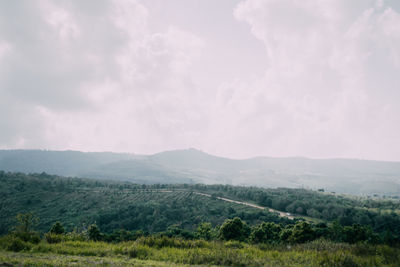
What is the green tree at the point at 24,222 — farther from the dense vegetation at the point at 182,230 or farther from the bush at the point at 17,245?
the bush at the point at 17,245

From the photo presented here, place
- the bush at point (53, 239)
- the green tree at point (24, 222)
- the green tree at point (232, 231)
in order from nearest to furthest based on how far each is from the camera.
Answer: the bush at point (53, 239)
the green tree at point (24, 222)
the green tree at point (232, 231)

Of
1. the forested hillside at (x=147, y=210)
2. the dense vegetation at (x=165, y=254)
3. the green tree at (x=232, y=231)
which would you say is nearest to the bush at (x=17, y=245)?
the dense vegetation at (x=165, y=254)

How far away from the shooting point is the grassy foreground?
10469 mm

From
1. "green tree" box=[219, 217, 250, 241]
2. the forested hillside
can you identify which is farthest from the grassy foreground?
the forested hillside

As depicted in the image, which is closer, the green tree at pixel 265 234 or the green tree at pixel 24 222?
the green tree at pixel 24 222

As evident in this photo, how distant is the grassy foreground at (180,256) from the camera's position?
1047 cm

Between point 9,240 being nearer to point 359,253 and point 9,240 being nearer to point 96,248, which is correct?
point 96,248

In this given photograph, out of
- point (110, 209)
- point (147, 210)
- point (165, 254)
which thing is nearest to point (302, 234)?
point (165, 254)

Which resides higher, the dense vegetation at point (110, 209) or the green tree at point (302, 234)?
the green tree at point (302, 234)

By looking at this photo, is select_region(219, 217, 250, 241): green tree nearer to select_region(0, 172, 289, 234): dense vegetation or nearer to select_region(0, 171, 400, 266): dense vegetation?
select_region(0, 171, 400, 266): dense vegetation

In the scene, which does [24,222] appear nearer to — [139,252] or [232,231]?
[139,252]

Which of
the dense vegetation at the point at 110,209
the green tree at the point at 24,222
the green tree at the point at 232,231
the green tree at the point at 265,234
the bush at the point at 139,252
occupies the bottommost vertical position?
the dense vegetation at the point at 110,209

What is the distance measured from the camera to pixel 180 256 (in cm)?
1163

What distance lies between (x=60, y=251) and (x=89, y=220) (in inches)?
2886
